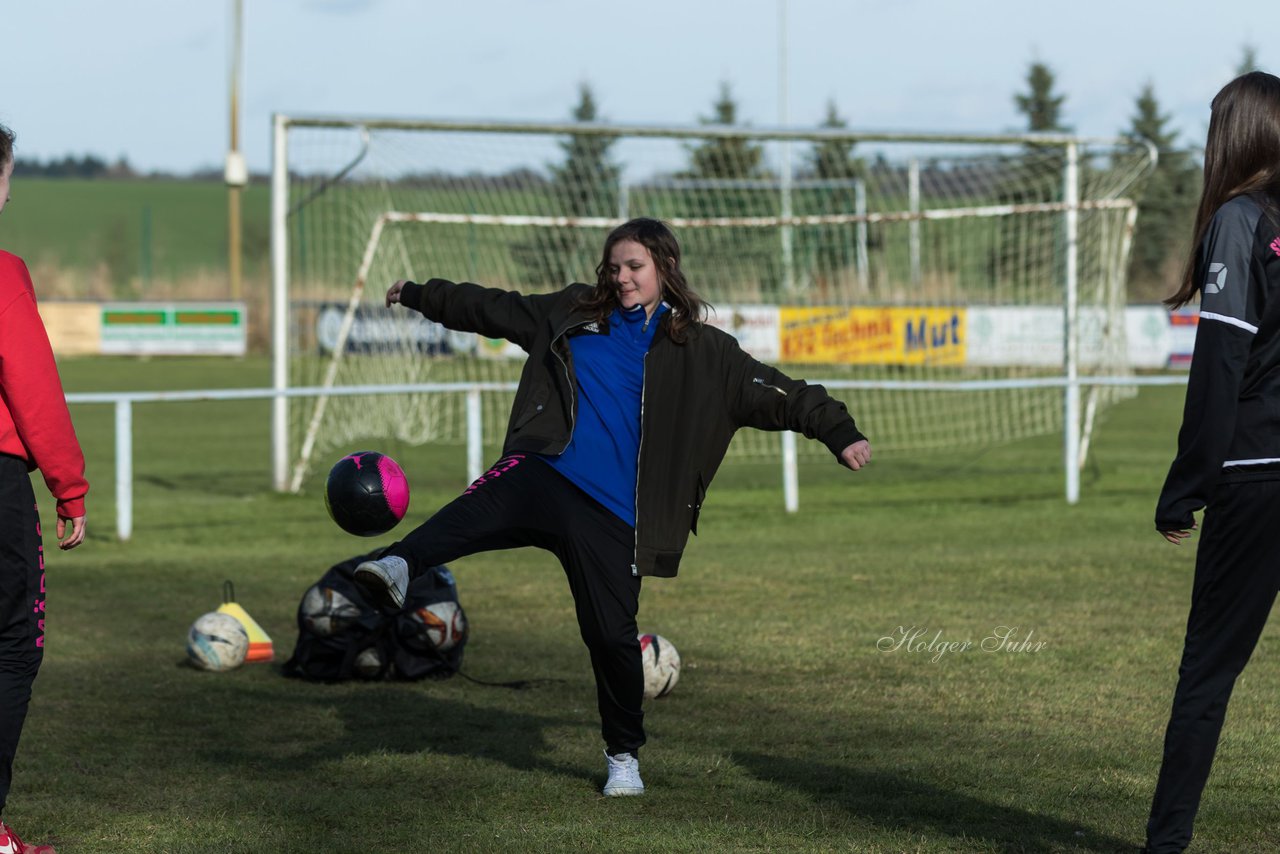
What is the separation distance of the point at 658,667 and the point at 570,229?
449 inches

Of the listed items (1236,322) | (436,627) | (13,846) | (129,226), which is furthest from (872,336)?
(129,226)

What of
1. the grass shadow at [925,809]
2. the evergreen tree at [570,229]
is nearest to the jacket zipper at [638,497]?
the grass shadow at [925,809]

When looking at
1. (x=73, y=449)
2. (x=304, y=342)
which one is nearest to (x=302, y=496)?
(x=304, y=342)

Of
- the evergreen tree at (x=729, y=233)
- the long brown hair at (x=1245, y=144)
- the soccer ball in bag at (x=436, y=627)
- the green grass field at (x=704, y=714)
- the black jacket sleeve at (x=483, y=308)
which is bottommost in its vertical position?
→ the green grass field at (x=704, y=714)

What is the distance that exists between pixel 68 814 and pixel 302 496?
950 centimetres

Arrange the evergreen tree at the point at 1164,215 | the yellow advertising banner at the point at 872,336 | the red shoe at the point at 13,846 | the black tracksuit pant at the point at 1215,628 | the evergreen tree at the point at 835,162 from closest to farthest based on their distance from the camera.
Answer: the black tracksuit pant at the point at 1215,628 → the red shoe at the point at 13,846 → the yellow advertising banner at the point at 872,336 → the evergreen tree at the point at 835,162 → the evergreen tree at the point at 1164,215

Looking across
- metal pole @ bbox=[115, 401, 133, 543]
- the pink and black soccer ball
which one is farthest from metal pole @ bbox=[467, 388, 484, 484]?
the pink and black soccer ball

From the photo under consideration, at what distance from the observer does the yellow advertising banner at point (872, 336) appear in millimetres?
18312

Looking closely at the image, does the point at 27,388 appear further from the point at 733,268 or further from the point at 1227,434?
the point at 733,268

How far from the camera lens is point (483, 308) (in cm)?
548

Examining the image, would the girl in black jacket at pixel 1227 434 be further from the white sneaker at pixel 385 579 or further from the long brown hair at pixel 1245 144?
the white sneaker at pixel 385 579

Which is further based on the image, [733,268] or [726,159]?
[726,159]

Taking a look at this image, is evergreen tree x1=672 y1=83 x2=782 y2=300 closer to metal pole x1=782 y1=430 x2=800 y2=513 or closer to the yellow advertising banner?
the yellow advertising banner

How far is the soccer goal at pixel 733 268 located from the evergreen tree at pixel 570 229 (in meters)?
0.03
